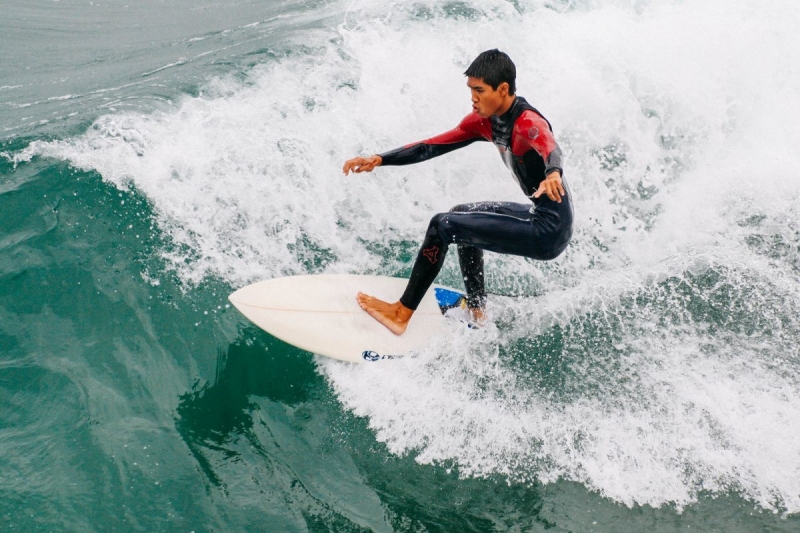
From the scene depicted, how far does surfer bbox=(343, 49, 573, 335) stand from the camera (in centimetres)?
390

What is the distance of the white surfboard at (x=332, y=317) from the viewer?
14.7 feet

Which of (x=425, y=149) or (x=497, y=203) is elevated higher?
(x=425, y=149)

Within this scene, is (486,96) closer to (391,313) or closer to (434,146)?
(434,146)

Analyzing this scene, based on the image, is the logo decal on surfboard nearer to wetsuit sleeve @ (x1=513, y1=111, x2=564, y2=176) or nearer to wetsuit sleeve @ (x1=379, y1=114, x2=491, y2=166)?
wetsuit sleeve @ (x1=379, y1=114, x2=491, y2=166)

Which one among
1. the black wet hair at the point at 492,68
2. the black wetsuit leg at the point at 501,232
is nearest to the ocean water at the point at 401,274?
the black wetsuit leg at the point at 501,232

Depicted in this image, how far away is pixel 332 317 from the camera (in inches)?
183

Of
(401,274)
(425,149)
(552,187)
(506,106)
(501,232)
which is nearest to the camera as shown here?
(552,187)

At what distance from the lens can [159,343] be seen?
4531mm

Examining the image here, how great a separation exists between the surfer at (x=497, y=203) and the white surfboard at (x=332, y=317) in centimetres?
15

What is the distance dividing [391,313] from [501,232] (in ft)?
3.51

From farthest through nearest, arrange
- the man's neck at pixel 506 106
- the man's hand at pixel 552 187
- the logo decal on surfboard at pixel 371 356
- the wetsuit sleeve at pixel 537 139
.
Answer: the logo decal on surfboard at pixel 371 356 < the man's neck at pixel 506 106 < the wetsuit sleeve at pixel 537 139 < the man's hand at pixel 552 187

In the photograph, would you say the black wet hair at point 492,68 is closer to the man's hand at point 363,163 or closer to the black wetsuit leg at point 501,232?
the black wetsuit leg at point 501,232

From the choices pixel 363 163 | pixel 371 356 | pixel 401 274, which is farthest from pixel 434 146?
pixel 371 356

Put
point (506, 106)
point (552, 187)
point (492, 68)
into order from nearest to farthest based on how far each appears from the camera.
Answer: point (552, 187) → point (492, 68) → point (506, 106)
